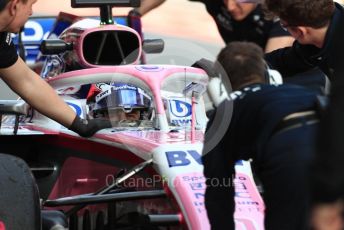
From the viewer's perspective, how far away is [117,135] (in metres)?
5.02

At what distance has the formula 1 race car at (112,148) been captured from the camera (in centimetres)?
432

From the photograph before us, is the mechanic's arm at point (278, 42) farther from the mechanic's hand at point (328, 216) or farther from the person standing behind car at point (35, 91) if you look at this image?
the mechanic's hand at point (328, 216)

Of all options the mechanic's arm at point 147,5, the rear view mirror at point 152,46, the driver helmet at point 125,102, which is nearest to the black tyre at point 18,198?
the driver helmet at point 125,102

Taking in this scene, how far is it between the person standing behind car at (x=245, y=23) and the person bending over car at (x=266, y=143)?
3758 millimetres

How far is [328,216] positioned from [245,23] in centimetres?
560

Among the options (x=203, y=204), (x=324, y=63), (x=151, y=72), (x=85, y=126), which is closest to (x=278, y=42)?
(x=151, y=72)

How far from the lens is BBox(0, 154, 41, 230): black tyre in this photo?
14.1 ft

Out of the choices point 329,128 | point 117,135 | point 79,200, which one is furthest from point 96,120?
point 329,128

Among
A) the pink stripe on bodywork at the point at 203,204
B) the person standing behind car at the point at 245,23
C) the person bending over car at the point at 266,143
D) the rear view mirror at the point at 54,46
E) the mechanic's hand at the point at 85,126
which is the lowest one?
the person standing behind car at the point at 245,23

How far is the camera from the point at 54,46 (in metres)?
5.76

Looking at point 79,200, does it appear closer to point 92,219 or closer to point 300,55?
point 92,219

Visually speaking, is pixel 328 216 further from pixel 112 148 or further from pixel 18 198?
pixel 112 148

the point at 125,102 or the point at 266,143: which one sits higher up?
the point at 266,143

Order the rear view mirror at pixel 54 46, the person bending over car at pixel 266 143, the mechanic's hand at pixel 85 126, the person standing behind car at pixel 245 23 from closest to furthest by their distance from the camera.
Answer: the person bending over car at pixel 266 143 → the mechanic's hand at pixel 85 126 → the rear view mirror at pixel 54 46 → the person standing behind car at pixel 245 23
